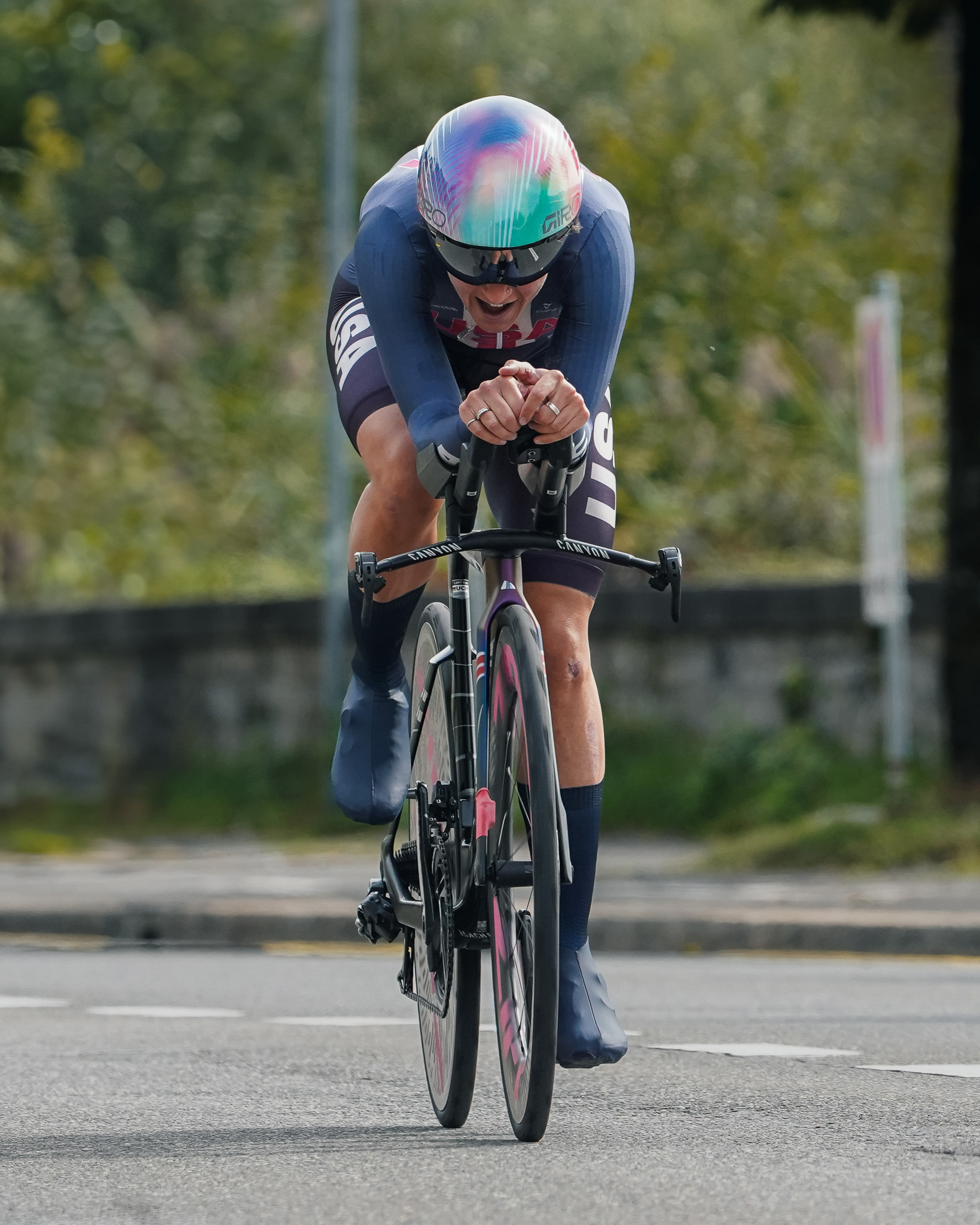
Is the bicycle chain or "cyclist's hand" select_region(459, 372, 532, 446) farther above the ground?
"cyclist's hand" select_region(459, 372, 532, 446)

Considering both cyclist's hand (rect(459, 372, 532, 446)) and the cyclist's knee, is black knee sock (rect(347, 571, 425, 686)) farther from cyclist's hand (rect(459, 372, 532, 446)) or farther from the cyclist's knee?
cyclist's hand (rect(459, 372, 532, 446))

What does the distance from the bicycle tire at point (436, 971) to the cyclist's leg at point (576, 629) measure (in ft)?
0.70

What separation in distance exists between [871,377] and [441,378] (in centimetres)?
955

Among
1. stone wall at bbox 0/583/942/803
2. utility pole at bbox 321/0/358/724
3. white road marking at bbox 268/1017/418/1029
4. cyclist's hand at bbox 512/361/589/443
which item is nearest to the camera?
cyclist's hand at bbox 512/361/589/443

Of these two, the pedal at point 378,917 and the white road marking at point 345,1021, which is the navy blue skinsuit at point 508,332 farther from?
the white road marking at point 345,1021

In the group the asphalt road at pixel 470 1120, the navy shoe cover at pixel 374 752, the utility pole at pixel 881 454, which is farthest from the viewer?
the utility pole at pixel 881 454

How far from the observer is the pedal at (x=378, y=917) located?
532cm

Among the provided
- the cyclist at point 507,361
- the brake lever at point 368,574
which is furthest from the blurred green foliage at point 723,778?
the brake lever at point 368,574

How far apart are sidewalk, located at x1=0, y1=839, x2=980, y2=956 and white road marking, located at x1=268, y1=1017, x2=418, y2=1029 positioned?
133 inches

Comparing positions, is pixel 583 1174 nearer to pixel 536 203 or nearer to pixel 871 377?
pixel 536 203

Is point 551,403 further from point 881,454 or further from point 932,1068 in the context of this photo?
point 881,454

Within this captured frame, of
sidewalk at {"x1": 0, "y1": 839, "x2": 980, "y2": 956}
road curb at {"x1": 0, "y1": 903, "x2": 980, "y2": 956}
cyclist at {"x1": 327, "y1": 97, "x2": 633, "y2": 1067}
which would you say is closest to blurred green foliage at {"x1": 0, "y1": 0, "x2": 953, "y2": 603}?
sidewalk at {"x1": 0, "y1": 839, "x2": 980, "y2": 956}

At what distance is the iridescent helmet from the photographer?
4539mm

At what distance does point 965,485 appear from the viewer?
14.2m
